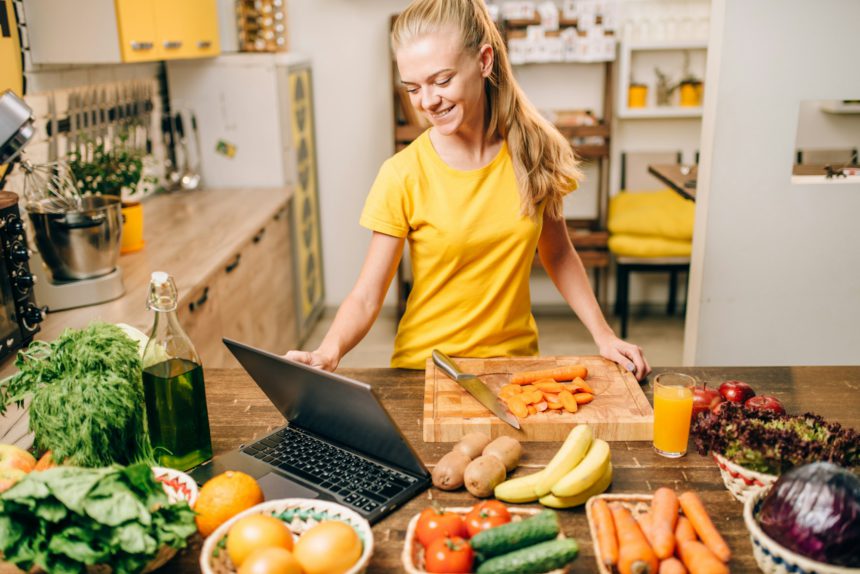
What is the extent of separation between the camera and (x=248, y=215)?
3.45 metres

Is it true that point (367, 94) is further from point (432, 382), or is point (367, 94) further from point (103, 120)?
point (432, 382)

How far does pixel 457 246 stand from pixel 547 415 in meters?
0.50

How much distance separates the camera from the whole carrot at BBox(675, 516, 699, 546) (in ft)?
3.47

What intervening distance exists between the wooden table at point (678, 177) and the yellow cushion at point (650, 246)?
39 cm

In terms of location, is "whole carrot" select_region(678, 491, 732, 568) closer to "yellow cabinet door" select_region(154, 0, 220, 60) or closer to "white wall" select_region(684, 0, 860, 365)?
"white wall" select_region(684, 0, 860, 365)

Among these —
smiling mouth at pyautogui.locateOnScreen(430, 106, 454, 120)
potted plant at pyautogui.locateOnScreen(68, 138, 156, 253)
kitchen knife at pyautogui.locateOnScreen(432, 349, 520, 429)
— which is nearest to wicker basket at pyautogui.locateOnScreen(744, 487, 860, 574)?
kitchen knife at pyautogui.locateOnScreen(432, 349, 520, 429)

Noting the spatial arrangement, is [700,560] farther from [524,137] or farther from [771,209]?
[771,209]

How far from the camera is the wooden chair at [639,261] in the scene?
4.32 meters

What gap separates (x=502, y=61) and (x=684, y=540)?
1.11m

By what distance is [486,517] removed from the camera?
41.8 inches

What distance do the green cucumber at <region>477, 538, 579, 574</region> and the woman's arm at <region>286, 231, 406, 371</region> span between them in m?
0.70

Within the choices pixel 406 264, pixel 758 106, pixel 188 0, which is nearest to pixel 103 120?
pixel 188 0

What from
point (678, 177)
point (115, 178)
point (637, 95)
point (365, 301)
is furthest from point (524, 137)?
point (637, 95)

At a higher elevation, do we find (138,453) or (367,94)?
(367,94)
